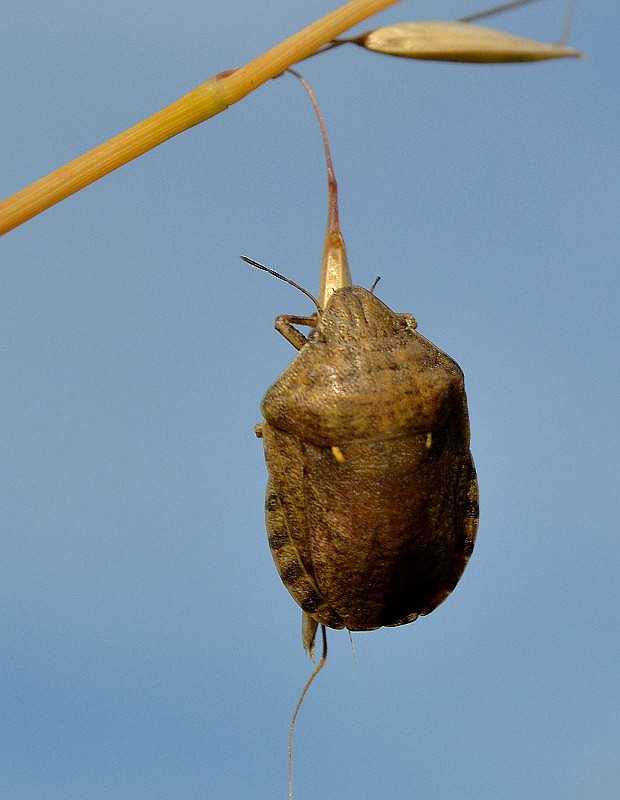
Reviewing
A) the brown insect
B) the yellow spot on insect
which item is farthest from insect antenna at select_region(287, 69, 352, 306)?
the yellow spot on insect

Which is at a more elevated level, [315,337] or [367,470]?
[315,337]

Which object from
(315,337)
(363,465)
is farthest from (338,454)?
(315,337)

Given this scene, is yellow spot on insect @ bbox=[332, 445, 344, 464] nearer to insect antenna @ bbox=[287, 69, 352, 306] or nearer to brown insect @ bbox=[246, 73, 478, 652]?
brown insect @ bbox=[246, 73, 478, 652]

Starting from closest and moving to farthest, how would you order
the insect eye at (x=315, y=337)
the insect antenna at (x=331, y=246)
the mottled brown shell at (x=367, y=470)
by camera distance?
1. the insect antenna at (x=331, y=246)
2. the mottled brown shell at (x=367, y=470)
3. the insect eye at (x=315, y=337)

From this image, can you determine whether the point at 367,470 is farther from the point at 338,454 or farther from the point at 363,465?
the point at 338,454

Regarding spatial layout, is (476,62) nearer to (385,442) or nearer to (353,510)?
(385,442)

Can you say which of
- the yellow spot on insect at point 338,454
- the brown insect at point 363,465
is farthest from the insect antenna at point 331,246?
the yellow spot on insect at point 338,454

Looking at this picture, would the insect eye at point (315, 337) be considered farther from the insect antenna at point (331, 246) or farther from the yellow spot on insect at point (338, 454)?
the yellow spot on insect at point (338, 454)

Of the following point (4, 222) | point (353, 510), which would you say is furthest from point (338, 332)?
point (4, 222)
